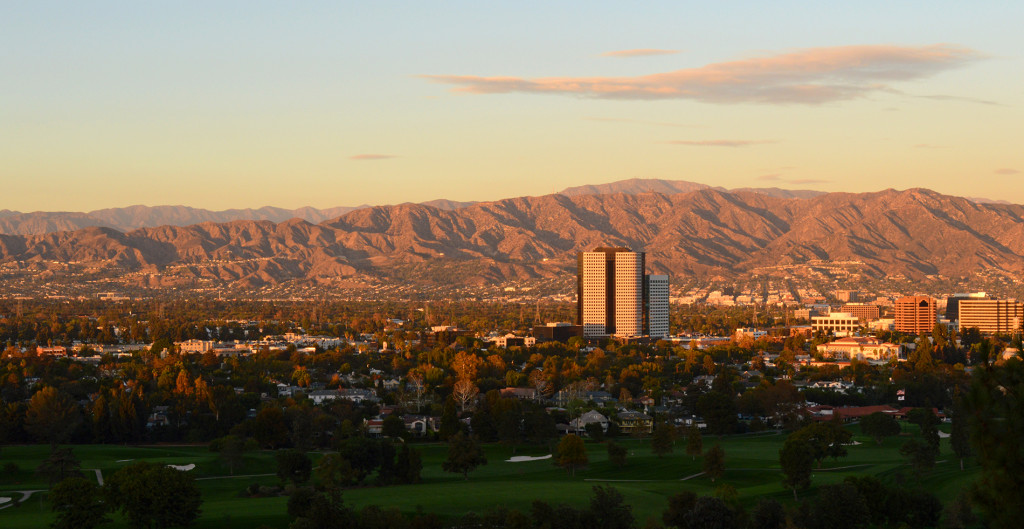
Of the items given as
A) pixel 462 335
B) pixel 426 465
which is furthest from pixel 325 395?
pixel 462 335

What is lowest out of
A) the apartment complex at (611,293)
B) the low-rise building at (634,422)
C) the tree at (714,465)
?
the low-rise building at (634,422)

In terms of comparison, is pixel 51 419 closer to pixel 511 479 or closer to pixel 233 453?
pixel 233 453

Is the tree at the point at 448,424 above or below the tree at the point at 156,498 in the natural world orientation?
below

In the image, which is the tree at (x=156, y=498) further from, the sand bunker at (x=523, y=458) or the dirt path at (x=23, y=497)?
the sand bunker at (x=523, y=458)

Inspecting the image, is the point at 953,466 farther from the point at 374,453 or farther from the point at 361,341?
the point at 361,341

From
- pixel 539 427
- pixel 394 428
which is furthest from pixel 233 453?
pixel 539 427

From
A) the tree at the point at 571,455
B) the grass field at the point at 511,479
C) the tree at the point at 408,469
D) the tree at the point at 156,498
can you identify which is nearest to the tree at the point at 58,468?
the grass field at the point at 511,479

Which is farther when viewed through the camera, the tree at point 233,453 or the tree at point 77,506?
the tree at point 233,453
